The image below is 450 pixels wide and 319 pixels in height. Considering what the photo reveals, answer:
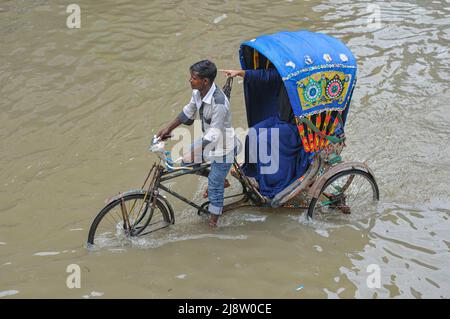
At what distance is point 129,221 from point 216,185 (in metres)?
0.87

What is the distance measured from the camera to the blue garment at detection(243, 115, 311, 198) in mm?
4945

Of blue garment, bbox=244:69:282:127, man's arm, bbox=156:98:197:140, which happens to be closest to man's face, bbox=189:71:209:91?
man's arm, bbox=156:98:197:140

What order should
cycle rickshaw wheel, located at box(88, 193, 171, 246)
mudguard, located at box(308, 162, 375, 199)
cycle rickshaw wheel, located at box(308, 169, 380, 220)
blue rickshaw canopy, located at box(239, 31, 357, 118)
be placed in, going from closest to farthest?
blue rickshaw canopy, located at box(239, 31, 357, 118) → cycle rickshaw wheel, located at box(88, 193, 171, 246) → mudguard, located at box(308, 162, 375, 199) → cycle rickshaw wheel, located at box(308, 169, 380, 220)

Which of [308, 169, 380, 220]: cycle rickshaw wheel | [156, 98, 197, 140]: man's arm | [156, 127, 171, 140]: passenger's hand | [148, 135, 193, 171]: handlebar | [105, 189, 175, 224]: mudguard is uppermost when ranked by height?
[156, 98, 197, 140]: man's arm

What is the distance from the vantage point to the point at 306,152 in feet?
15.9

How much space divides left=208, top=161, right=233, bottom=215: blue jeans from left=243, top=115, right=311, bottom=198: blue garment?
55 centimetres

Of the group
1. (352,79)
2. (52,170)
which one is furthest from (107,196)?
(352,79)

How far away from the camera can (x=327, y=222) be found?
5125 mm

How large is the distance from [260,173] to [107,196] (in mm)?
1727

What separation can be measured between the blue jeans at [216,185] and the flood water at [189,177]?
304 millimetres

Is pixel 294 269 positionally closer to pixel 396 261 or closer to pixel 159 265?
pixel 396 261

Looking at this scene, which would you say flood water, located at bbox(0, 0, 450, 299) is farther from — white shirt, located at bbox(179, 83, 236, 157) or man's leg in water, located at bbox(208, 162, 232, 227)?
white shirt, located at bbox(179, 83, 236, 157)

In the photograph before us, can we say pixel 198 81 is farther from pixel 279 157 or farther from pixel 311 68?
pixel 279 157

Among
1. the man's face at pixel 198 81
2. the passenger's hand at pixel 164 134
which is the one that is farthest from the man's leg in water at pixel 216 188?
the man's face at pixel 198 81
